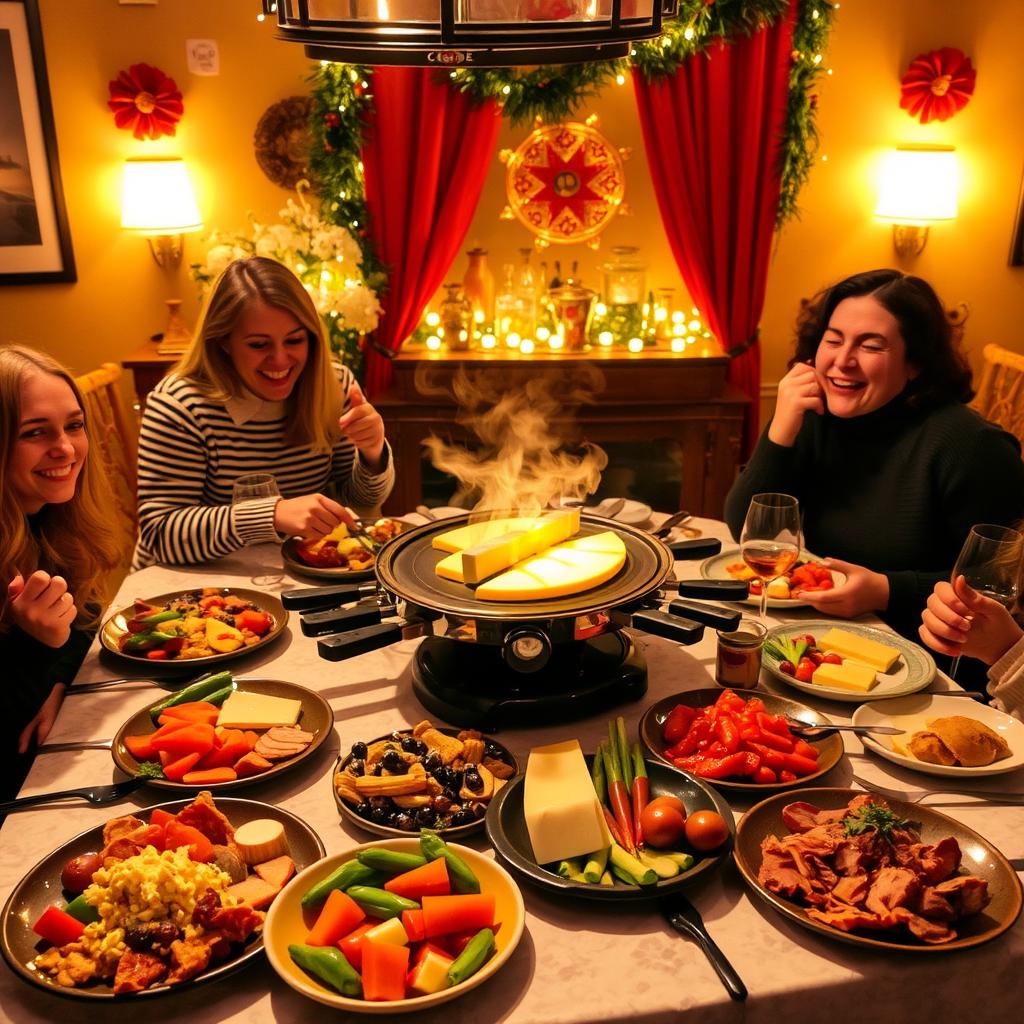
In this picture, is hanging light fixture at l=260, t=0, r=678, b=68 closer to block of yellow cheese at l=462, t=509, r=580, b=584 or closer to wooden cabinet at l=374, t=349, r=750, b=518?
block of yellow cheese at l=462, t=509, r=580, b=584

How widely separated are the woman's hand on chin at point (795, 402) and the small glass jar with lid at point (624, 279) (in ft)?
6.26

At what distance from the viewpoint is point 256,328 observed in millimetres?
2562

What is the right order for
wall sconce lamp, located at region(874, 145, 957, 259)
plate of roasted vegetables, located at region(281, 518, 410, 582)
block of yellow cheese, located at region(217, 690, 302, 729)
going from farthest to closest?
wall sconce lamp, located at region(874, 145, 957, 259), plate of roasted vegetables, located at region(281, 518, 410, 582), block of yellow cheese, located at region(217, 690, 302, 729)

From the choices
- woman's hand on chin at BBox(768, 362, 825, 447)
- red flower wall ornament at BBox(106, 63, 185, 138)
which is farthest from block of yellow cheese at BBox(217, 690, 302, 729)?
red flower wall ornament at BBox(106, 63, 185, 138)

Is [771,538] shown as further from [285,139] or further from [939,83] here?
[939,83]

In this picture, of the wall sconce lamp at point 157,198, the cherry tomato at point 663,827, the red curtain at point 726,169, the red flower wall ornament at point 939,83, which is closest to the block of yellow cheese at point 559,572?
the cherry tomato at point 663,827

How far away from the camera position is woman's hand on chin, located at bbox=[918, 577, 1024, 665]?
169 centimetres

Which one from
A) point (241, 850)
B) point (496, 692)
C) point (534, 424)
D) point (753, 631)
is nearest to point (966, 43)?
point (534, 424)

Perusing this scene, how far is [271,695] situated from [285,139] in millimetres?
3361

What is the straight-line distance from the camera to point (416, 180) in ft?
14.1

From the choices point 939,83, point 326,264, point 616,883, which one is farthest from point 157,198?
point 616,883

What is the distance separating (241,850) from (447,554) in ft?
2.49

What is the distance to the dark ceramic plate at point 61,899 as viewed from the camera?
1.09 m

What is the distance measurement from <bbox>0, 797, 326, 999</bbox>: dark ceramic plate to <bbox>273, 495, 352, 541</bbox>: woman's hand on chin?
0.93m
